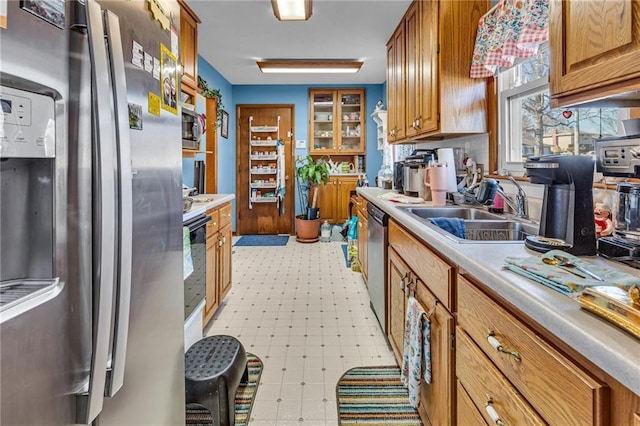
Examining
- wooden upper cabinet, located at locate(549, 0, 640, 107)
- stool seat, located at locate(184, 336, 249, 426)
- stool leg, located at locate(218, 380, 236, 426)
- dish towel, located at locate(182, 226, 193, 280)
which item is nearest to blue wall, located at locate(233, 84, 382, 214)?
dish towel, located at locate(182, 226, 193, 280)

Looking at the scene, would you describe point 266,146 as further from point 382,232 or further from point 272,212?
point 382,232

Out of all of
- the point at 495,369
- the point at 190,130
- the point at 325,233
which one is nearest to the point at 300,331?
the point at 190,130

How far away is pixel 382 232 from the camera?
226cm

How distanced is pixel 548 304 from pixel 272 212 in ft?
18.8

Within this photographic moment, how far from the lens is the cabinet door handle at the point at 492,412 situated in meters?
0.84

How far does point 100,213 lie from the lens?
702 millimetres

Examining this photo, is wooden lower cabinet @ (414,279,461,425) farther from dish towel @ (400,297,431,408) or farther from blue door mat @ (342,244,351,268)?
blue door mat @ (342,244,351,268)

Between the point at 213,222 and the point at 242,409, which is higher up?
the point at 213,222

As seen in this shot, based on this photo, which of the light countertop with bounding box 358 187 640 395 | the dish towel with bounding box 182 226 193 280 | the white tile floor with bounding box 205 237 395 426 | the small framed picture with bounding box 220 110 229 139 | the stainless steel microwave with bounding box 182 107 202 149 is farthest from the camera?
the small framed picture with bounding box 220 110 229 139

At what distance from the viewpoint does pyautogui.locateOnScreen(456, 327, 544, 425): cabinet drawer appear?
2.50ft

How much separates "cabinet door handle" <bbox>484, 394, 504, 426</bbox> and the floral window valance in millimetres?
1700

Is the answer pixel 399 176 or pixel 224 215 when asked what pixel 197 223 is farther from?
pixel 399 176

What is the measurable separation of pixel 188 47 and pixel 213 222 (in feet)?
4.95

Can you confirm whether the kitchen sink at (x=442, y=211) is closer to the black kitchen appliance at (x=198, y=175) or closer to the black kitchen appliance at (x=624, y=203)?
the black kitchen appliance at (x=624, y=203)
